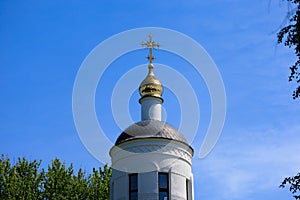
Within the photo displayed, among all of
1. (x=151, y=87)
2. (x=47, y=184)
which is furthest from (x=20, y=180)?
(x=151, y=87)

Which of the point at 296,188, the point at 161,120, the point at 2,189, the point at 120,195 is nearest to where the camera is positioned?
the point at 296,188

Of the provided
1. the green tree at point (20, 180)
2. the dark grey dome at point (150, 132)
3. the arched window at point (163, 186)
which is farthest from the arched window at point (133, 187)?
the green tree at point (20, 180)

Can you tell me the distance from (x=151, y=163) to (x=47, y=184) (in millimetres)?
10458

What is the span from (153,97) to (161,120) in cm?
101

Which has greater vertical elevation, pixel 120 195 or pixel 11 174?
pixel 11 174

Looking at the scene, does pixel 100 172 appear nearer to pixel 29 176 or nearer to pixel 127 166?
pixel 29 176

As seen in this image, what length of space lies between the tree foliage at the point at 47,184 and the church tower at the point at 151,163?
827cm

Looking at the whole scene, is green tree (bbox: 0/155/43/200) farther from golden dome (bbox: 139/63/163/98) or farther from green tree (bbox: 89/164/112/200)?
golden dome (bbox: 139/63/163/98)

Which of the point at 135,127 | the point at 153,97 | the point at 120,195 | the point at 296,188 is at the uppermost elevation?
the point at 153,97

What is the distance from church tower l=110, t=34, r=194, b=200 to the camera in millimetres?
18750

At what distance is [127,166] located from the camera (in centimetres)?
1934

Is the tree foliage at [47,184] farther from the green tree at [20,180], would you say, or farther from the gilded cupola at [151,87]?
the gilded cupola at [151,87]

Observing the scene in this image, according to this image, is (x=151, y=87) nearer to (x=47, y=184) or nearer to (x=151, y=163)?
(x=151, y=163)

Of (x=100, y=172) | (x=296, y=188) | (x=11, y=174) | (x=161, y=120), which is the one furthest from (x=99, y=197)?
(x=296, y=188)
